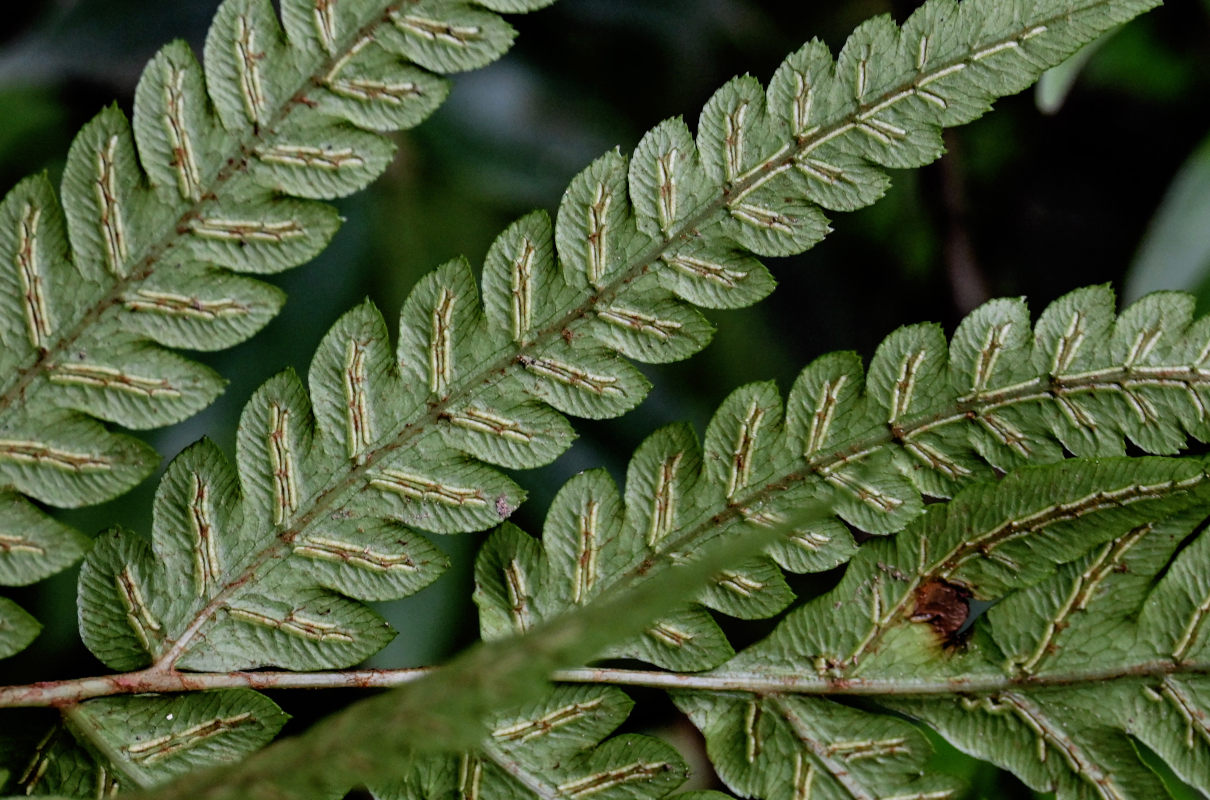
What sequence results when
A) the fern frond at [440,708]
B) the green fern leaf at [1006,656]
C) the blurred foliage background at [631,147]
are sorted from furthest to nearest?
the blurred foliage background at [631,147] → the green fern leaf at [1006,656] → the fern frond at [440,708]

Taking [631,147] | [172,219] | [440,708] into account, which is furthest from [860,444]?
[631,147]

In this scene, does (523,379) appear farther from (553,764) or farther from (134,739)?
(134,739)

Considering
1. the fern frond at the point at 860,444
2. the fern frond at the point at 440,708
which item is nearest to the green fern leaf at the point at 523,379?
the fern frond at the point at 860,444

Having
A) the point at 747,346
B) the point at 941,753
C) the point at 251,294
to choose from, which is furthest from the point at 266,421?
the point at 747,346

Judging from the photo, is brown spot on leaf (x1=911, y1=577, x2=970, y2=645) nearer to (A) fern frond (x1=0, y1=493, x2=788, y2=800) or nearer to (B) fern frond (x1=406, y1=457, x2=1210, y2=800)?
(B) fern frond (x1=406, y1=457, x2=1210, y2=800)

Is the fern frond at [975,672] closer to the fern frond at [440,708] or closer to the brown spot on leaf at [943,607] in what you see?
the brown spot on leaf at [943,607]

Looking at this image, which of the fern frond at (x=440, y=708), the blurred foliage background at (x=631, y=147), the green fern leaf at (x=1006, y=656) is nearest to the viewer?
the fern frond at (x=440, y=708)
